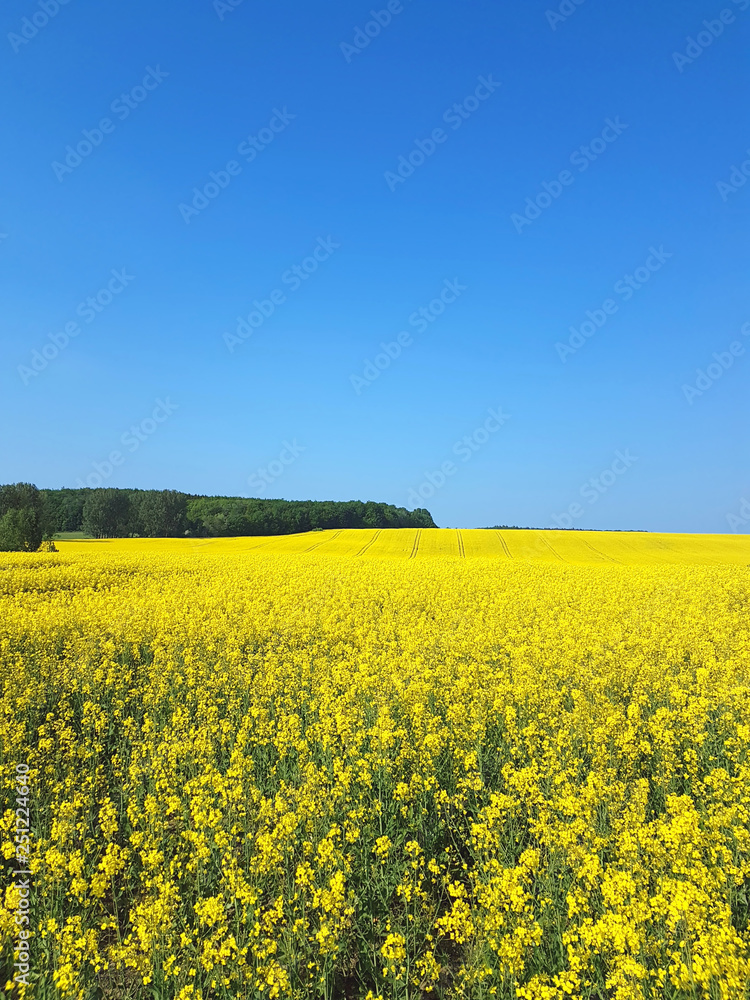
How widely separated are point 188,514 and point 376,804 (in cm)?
8478

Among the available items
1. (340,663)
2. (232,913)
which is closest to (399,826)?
(232,913)

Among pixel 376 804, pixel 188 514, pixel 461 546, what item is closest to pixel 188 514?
pixel 188 514

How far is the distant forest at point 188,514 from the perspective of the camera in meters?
75.8

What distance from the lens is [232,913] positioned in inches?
171

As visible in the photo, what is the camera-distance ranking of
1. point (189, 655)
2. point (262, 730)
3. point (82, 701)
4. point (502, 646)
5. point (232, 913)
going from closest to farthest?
point (232, 913), point (262, 730), point (82, 701), point (189, 655), point (502, 646)

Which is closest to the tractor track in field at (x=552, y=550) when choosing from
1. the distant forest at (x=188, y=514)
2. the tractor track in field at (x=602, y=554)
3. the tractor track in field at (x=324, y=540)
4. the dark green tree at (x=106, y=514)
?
the tractor track in field at (x=602, y=554)

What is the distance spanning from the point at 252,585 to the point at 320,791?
13.2 metres

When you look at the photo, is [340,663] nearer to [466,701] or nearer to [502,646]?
[466,701]

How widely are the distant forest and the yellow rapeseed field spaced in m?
65.1

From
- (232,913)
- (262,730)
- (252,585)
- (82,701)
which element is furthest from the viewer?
(252,585)

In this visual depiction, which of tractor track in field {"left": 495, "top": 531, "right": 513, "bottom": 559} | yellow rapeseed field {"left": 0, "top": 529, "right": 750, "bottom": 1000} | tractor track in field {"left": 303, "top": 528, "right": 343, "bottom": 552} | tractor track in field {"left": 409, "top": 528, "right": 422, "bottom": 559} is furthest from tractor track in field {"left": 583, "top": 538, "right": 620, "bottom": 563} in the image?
yellow rapeseed field {"left": 0, "top": 529, "right": 750, "bottom": 1000}

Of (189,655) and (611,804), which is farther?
(189,655)

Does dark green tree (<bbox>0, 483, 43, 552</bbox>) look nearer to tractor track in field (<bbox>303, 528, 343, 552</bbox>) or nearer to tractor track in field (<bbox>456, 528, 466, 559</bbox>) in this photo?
tractor track in field (<bbox>303, 528, 343, 552</bbox>)

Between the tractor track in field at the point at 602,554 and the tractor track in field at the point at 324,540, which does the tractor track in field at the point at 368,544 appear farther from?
the tractor track in field at the point at 602,554
